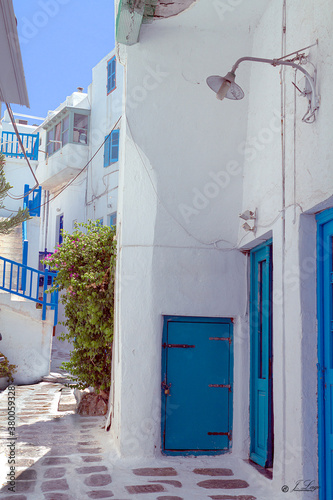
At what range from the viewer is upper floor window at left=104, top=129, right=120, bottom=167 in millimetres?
18375

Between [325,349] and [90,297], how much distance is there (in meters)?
4.72

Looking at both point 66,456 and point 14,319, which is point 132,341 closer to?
A: point 66,456

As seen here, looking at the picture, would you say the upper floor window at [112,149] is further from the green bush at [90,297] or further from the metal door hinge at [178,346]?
the metal door hinge at [178,346]

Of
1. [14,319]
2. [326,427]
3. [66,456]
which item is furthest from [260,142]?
[14,319]

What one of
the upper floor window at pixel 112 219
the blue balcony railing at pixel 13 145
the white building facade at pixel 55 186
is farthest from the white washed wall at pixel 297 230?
the blue balcony railing at pixel 13 145

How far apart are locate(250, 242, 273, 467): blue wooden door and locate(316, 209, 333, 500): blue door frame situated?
1.46 metres

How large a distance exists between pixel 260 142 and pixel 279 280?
6.77ft

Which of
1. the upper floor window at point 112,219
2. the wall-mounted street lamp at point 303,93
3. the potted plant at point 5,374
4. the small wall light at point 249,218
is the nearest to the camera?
the wall-mounted street lamp at point 303,93

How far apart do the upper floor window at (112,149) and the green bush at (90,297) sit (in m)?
8.98

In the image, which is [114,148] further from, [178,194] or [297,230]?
[297,230]

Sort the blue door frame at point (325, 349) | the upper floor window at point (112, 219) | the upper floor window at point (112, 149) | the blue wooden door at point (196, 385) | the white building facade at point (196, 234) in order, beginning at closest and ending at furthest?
the blue door frame at point (325, 349), the white building facade at point (196, 234), the blue wooden door at point (196, 385), the upper floor window at point (112, 219), the upper floor window at point (112, 149)

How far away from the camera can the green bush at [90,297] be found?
29.8ft


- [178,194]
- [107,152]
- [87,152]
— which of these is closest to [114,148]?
[107,152]

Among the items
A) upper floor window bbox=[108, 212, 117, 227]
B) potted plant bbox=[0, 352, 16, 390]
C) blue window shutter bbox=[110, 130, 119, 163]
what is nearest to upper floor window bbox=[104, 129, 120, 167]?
blue window shutter bbox=[110, 130, 119, 163]
